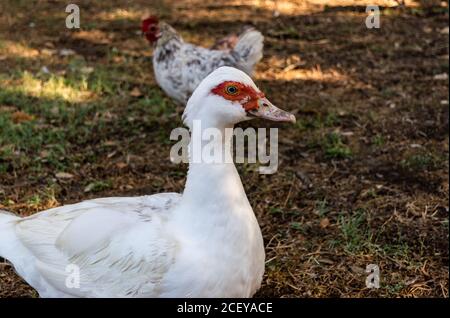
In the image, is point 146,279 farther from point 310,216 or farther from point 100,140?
point 100,140

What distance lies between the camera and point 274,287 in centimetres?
348

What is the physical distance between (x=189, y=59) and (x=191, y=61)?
0.16 ft

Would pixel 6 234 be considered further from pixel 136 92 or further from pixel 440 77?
pixel 440 77

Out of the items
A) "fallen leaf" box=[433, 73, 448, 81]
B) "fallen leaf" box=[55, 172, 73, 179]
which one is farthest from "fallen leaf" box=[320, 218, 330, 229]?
"fallen leaf" box=[433, 73, 448, 81]

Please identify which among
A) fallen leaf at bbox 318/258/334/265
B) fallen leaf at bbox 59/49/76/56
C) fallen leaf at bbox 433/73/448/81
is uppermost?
fallen leaf at bbox 59/49/76/56

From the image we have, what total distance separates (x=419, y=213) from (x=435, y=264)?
534mm

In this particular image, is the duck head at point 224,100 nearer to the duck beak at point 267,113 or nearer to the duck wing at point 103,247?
the duck beak at point 267,113

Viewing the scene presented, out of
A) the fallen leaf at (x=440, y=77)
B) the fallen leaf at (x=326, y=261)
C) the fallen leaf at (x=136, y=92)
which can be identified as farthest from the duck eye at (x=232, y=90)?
the fallen leaf at (x=440, y=77)

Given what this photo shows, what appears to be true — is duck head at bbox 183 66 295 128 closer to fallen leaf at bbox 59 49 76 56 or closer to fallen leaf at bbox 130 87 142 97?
fallen leaf at bbox 130 87 142 97

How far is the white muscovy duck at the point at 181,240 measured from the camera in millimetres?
2510

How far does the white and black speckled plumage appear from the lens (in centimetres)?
542

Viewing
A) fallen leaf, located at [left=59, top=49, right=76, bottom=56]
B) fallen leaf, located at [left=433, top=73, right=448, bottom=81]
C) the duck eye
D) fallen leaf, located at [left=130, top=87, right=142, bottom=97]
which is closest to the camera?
the duck eye

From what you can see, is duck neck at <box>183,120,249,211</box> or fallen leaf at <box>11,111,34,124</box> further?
fallen leaf at <box>11,111,34,124</box>
